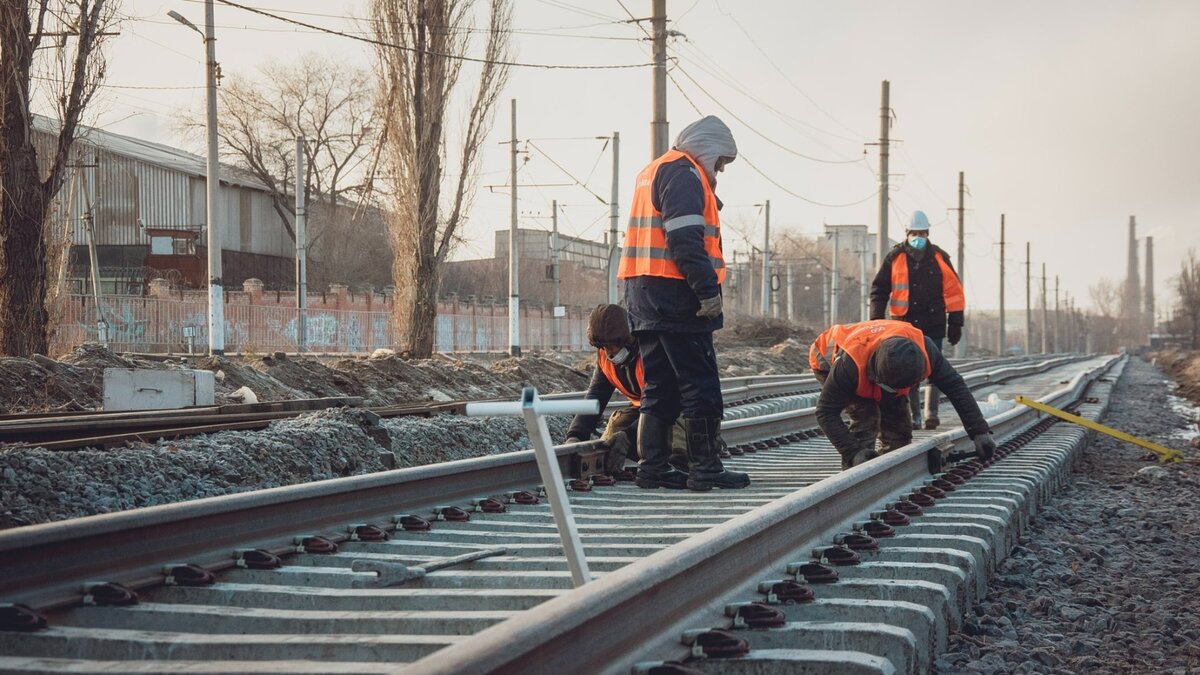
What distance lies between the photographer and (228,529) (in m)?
3.86

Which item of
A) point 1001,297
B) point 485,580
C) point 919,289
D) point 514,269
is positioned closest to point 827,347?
point 919,289

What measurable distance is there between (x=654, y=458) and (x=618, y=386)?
693 millimetres

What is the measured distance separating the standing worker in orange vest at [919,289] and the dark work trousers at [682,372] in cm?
466

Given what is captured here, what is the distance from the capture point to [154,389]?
35.9 ft

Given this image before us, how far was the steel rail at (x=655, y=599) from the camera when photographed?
2107 mm

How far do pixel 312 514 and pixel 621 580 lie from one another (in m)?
1.97

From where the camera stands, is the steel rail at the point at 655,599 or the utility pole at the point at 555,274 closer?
the steel rail at the point at 655,599

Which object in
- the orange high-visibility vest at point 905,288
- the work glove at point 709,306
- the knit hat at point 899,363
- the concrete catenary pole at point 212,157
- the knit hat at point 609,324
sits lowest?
the knit hat at point 899,363

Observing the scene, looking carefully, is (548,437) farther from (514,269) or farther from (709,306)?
(514,269)

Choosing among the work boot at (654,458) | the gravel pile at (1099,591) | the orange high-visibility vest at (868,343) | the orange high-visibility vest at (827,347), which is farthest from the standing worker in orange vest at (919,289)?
the work boot at (654,458)

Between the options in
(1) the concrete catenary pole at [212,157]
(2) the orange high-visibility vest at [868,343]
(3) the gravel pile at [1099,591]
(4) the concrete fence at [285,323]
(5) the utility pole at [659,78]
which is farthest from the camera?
(4) the concrete fence at [285,323]

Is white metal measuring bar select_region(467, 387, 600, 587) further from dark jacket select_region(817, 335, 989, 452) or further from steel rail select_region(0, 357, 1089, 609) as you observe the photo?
dark jacket select_region(817, 335, 989, 452)

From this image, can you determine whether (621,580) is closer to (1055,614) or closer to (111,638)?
(111,638)

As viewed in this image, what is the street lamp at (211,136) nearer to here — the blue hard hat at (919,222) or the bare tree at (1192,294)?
the blue hard hat at (919,222)
